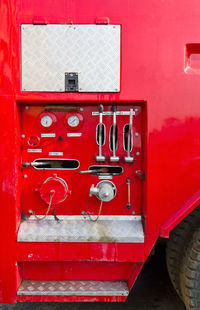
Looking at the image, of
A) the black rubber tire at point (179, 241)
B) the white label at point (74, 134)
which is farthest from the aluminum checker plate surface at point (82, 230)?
the white label at point (74, 134)

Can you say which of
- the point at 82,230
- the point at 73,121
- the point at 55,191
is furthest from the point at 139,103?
the point at 82,230

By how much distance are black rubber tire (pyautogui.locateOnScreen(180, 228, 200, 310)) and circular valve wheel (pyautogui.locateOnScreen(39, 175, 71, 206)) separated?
Answer: 1.05 m

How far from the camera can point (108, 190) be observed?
1.97m

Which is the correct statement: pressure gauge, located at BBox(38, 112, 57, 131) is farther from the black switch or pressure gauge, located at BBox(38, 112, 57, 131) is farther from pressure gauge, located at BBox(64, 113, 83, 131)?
the black switch

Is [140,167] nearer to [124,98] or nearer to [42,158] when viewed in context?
[124,98]

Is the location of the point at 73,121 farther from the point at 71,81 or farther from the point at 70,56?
the point at 70,56

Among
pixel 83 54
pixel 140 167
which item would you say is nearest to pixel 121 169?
pixel 140 167

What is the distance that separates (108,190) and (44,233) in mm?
589

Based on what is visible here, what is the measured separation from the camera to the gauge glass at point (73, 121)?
2.01 metres

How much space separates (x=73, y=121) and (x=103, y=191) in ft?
1.98

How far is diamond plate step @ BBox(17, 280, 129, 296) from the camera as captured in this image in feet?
6.29

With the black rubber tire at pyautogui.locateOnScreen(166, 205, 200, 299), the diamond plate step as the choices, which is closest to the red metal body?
the diamond plate step

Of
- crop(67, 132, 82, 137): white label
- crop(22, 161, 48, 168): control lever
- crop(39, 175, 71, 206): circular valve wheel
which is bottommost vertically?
crop(39, 175, 71, 206): circular valve wheel

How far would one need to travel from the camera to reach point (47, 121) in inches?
79.1
